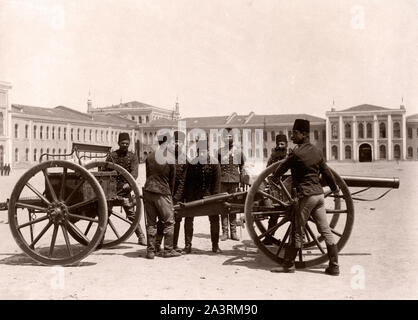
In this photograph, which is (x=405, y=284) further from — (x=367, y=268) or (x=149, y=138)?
(x=149, y=138)

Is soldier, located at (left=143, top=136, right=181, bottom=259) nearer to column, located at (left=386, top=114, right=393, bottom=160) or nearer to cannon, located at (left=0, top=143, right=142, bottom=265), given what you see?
cannon, located at (left=0, top=143, right=142, bottom=265)

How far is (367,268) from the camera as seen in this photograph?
6.01 meters

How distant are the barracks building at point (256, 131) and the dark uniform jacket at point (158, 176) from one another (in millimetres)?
52399

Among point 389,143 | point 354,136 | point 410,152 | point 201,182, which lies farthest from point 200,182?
point 410,152

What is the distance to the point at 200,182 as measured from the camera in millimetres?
7168

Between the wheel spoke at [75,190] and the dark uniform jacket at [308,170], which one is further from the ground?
the dark uniform jacket at [308,170]

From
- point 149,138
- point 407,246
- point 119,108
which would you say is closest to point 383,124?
point 149,138

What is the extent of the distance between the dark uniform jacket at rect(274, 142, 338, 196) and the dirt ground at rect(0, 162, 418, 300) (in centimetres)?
98

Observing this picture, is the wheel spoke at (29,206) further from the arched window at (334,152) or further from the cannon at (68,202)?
the arched window at (334,152)

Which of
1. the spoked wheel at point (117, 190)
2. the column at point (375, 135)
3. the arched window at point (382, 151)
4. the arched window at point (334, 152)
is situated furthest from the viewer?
the arched window at point (334, 152)

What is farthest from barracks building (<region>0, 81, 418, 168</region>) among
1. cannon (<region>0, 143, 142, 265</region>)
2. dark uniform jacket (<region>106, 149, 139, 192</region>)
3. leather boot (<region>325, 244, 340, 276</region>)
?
leather boot (<region>325, 244, 340, 276</region>)

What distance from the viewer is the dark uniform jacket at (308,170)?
577 cm

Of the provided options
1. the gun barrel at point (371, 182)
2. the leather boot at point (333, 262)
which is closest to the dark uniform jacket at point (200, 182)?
the gun barrel at point (371, 182)
